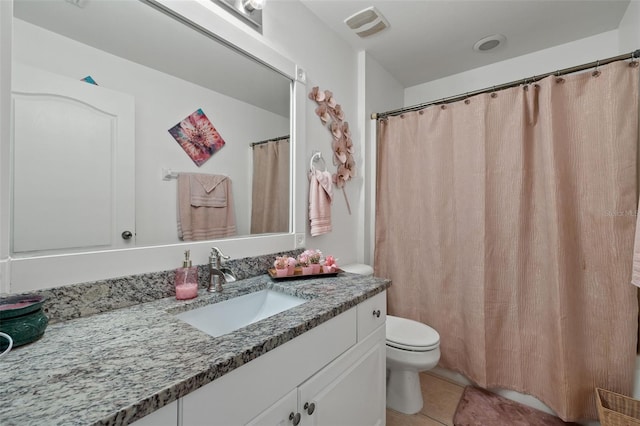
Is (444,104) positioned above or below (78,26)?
above

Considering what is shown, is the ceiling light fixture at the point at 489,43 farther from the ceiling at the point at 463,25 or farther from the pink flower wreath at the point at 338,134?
the pink flower wreath at the point at 338,134

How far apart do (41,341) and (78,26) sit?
0.93 m

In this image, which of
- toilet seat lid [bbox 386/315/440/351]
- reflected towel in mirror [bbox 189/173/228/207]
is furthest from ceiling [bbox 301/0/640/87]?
toilet seat lid [bbox 386/315/440/351]

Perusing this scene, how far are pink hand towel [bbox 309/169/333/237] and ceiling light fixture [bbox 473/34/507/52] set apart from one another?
1.53 m

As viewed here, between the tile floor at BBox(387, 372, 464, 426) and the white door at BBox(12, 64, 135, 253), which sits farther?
the tile floor at BBox(387, 372, 464, 426)

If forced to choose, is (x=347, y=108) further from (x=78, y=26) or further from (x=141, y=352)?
(x=141, y=352)

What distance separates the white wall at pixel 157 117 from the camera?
0.84 m

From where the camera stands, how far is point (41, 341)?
68 centimetres

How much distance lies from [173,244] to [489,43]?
8.05 feet

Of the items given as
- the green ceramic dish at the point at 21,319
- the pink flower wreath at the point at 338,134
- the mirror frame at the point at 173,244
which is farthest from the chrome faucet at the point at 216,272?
the pink flower wreath at the point at 338,134

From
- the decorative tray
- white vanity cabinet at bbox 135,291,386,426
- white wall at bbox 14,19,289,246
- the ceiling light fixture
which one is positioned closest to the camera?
white vanity cabinet at bbox 135,291,386,426

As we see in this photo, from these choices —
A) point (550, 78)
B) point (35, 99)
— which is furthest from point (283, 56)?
point (550, 78)

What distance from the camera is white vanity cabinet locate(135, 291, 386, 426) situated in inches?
24.2

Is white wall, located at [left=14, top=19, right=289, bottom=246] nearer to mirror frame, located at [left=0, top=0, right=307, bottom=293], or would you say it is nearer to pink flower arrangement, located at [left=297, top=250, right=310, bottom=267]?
mirror frame, located at [left=0, top=0, right=307, bottom=293]
